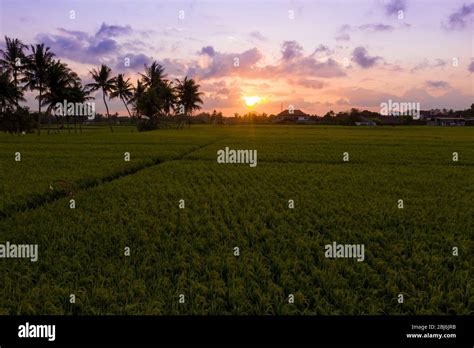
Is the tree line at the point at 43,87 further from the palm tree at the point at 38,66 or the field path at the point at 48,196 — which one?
the field path at the point at 48,196

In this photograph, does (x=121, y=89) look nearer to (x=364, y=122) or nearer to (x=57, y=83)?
(x=57, y=83)

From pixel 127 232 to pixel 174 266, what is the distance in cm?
194

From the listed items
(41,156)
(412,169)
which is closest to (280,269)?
(412,169)

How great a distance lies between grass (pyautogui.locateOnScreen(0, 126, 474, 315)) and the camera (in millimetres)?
4086

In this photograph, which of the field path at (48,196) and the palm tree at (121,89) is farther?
the palm tree at (121,89)

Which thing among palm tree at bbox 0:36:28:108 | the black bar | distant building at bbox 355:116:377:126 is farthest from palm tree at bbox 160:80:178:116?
the black bar

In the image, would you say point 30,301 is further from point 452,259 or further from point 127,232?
point 452,259

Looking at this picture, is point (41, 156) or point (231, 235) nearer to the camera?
point (231, 235)

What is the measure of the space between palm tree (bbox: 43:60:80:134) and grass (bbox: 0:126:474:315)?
32.3m

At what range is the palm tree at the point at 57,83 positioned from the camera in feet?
132

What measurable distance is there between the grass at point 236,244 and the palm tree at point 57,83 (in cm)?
3232

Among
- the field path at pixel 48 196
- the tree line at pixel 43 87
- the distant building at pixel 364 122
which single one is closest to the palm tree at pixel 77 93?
the tree line at pixel 43 87

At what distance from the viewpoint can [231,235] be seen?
647 cm

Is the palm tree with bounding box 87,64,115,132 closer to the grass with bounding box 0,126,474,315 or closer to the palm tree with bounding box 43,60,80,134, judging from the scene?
the palm tree with bounding box 43,60,80,134
